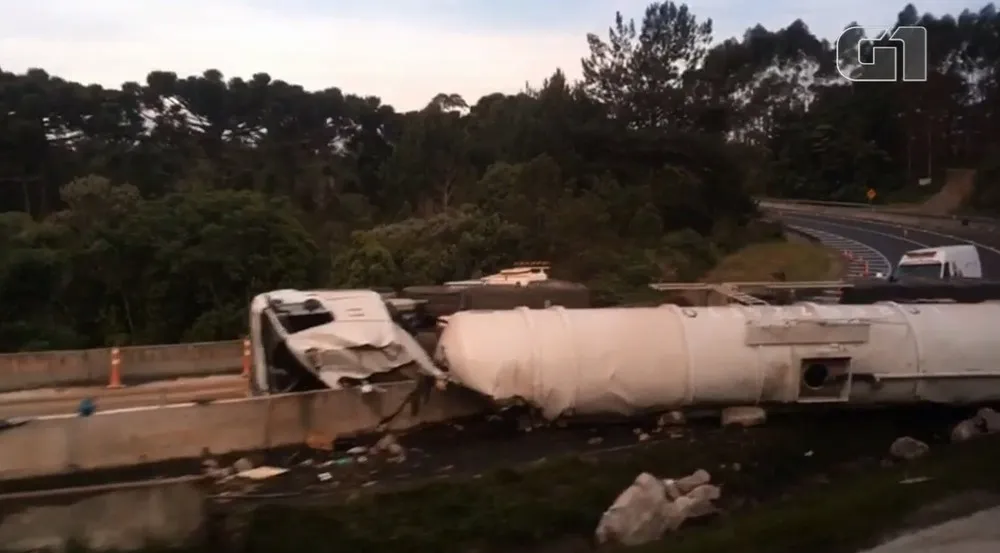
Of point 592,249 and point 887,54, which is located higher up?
point 887,54

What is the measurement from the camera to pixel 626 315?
39.0ft

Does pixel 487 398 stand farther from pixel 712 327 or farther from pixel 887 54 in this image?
pixel 887 54

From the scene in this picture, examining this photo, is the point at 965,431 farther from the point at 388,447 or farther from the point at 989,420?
the point at 388,447

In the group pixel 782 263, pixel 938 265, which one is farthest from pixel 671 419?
pixel 782 263

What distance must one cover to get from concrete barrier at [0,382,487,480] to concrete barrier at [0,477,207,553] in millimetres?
2410

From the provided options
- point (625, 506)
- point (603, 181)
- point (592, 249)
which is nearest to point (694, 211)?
point (603, 181)

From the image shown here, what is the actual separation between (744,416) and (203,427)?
6046mm

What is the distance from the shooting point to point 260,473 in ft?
33.0

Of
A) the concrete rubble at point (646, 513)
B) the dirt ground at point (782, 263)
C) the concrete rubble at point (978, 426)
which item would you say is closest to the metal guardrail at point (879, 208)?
the dirt ground at point (782, 263)

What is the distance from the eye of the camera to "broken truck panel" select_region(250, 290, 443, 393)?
12000 millimetres

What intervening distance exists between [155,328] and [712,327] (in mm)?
24192

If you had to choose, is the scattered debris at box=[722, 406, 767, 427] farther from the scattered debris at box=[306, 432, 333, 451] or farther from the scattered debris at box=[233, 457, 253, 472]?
the scattered debris at box=[233, 457, 253, 472]

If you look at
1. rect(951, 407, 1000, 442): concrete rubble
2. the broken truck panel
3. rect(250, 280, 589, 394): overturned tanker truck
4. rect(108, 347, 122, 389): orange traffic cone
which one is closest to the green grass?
rect(951, 407, 1000, 442): concrete rubble

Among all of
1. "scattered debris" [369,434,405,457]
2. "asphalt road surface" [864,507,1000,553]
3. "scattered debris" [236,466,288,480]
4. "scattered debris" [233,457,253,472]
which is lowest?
"scattered debris" [369,434,405,457]
